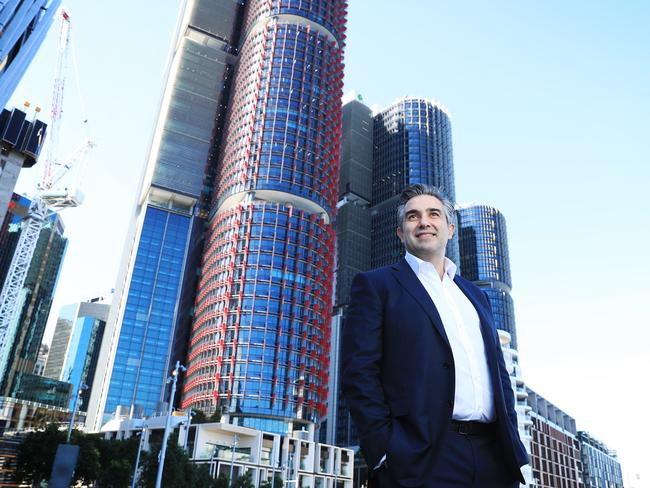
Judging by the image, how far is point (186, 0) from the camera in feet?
527

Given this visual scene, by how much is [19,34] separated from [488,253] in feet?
525

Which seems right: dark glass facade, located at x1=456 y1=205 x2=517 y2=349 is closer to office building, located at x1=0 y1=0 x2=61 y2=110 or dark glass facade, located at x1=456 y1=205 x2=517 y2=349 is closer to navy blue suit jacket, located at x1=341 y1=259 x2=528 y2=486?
office building, located at x1=0 y1=0 x2=61 y2=110

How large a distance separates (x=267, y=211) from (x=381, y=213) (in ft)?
203

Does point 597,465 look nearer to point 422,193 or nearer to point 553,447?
point 553,447

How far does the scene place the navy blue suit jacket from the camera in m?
3.96

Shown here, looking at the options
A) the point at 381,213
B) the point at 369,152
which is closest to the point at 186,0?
the point at 369,152

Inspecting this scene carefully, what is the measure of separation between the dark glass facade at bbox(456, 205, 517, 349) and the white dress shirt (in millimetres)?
170982

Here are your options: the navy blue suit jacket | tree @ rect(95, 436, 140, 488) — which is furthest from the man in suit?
tree @ rect(95, 436, 140, 488)

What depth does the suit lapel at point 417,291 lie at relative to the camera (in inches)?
176

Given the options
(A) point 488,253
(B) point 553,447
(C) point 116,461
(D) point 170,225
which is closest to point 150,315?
(D) point 170,225

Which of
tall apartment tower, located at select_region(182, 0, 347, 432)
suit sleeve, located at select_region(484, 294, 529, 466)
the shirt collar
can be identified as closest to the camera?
suit sleeve, located at select_region(484, 294, 529, 466)

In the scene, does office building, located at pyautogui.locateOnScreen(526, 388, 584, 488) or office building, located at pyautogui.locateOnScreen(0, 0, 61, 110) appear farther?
office building, located at pyautogui.locateOnScreen(526, 388, 584, 488)

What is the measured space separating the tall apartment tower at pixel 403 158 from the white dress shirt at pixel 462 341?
5700 inches

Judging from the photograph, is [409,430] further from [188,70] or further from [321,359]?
[188,70]
